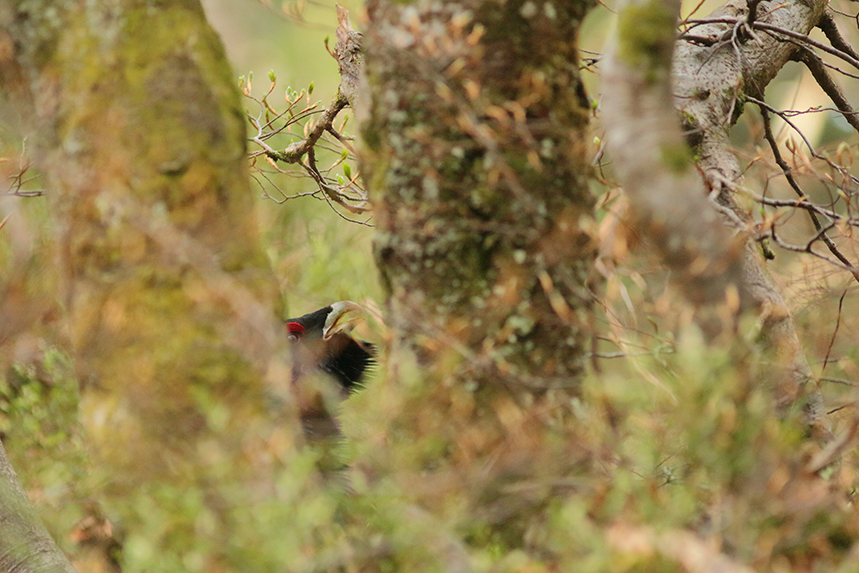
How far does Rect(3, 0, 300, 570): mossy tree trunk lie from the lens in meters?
1.84

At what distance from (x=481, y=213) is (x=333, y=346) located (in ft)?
4.43

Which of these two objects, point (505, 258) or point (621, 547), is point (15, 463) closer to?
point (505, 258)

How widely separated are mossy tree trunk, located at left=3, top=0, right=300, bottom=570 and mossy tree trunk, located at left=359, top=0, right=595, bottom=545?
36 cm

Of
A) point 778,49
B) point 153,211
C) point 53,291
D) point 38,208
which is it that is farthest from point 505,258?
point 38,208

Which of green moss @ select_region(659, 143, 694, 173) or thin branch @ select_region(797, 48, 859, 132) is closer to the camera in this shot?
green moss @ select_region(659, 143, 694, 173)

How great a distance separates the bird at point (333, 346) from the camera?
2.69m

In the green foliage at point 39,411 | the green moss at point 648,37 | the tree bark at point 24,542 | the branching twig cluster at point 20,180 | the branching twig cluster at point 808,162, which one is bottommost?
the green foliage at point 39,411

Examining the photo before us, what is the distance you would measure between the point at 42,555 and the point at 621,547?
1.82 metres

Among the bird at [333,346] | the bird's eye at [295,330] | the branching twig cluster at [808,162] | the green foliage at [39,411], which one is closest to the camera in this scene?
the branching twig cluster at [808,162]

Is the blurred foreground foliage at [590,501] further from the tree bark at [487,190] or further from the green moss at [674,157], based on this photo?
the green moss at [674,157]

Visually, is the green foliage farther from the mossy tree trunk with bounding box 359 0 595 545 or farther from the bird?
the mossy tree trunk with bounding box 359 0 595 545

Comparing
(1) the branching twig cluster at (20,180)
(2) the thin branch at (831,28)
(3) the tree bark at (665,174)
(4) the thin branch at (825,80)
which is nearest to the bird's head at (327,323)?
(1) the branching twig cluster at (20,180)

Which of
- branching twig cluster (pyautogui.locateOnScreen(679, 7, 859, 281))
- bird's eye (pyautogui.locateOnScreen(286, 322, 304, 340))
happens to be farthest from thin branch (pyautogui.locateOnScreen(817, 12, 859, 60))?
bird's eye (pyautogui.locateOnScreen(286, 322, 304, 340))

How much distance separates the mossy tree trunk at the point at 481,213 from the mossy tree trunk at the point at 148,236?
36 centimetres
